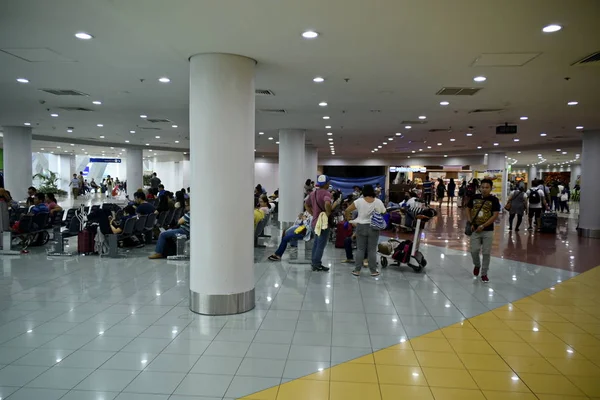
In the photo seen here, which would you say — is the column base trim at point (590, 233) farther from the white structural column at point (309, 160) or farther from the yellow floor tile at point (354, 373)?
the white structural column at point (309, 160)

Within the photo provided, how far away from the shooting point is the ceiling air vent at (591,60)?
6004 millimetres

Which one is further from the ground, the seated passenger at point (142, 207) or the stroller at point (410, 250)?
the seated passenger at point (142, 207)

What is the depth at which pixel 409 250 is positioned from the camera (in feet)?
28.8

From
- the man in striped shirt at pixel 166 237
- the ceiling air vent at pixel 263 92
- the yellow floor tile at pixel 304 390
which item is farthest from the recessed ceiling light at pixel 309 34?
the man in striped shirt at pixel 166 237

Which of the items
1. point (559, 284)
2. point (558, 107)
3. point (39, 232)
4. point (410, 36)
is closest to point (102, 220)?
point (39, 232)

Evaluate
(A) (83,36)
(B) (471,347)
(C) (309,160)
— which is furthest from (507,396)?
(C) (309,160)

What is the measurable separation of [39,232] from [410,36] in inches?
407

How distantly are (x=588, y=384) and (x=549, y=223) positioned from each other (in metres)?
13.2

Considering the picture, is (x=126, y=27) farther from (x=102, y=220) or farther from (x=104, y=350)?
(x=102, y=220)

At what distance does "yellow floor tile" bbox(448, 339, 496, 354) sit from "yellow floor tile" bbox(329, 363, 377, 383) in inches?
45.9

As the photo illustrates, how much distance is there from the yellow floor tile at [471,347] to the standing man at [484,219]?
314 cm

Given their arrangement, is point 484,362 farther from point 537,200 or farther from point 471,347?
point 537,200

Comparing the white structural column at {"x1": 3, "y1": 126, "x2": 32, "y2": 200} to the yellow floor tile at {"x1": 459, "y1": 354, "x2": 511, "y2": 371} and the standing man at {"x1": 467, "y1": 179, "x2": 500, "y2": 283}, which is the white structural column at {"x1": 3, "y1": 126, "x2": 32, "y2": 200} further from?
the yellow floor tile at {"x1": 459, "y1": 354, "x2": 511, "y2": 371}

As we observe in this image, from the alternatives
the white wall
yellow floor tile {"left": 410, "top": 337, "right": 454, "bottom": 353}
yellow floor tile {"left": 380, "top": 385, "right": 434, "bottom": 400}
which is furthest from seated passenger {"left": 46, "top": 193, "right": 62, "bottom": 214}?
the white wall
